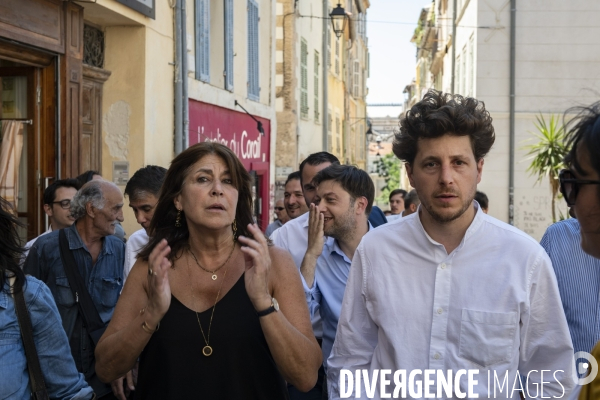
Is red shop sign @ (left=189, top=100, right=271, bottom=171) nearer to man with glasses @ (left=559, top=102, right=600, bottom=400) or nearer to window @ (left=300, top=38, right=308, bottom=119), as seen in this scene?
window @ (left=300, top=38, right=308, bottom=119)

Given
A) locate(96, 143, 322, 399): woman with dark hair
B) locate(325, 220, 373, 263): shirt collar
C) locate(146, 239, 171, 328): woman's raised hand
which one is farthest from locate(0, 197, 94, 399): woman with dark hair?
locate(325, 220, 373, 263): shirt collar

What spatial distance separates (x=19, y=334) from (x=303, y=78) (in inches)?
827

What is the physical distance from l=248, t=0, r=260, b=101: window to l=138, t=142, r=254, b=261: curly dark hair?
1289 cm

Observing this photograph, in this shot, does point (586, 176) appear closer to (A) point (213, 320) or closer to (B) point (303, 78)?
(A) point (213, 320)

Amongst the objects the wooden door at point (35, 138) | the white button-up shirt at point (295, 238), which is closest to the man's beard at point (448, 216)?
the white button-up shirt at point (295, 238)

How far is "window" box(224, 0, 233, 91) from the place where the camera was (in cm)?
1467

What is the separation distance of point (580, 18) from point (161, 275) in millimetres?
21191

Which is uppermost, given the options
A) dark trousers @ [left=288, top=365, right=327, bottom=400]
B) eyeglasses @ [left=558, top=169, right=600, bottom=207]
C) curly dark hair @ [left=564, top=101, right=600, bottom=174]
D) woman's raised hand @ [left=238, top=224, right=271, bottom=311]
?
curly dark hair @ [left=564, top=101, right=600, bottom=174]

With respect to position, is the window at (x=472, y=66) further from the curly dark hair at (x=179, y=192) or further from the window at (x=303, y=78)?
the curly dark hair at (x=179, y=192)

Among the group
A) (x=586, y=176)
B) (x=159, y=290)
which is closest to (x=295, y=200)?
(x=159, y=290)

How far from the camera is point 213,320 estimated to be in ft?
11.6

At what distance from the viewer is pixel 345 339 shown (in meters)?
3.58

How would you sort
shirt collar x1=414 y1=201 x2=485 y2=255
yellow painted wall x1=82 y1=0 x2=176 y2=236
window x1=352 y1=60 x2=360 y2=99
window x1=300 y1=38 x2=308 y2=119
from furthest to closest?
1. window x1=352 y1=60 x2=360 y2=99
2. window x1=300 y1=38 x2=308 y2=119
3. yellow painted wall x1=82 y1=0 x2=176 y2=236
4. shirt collar x1=414 y1=201 x2=485 y2=255

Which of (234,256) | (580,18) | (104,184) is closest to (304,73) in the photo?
(580,18)
